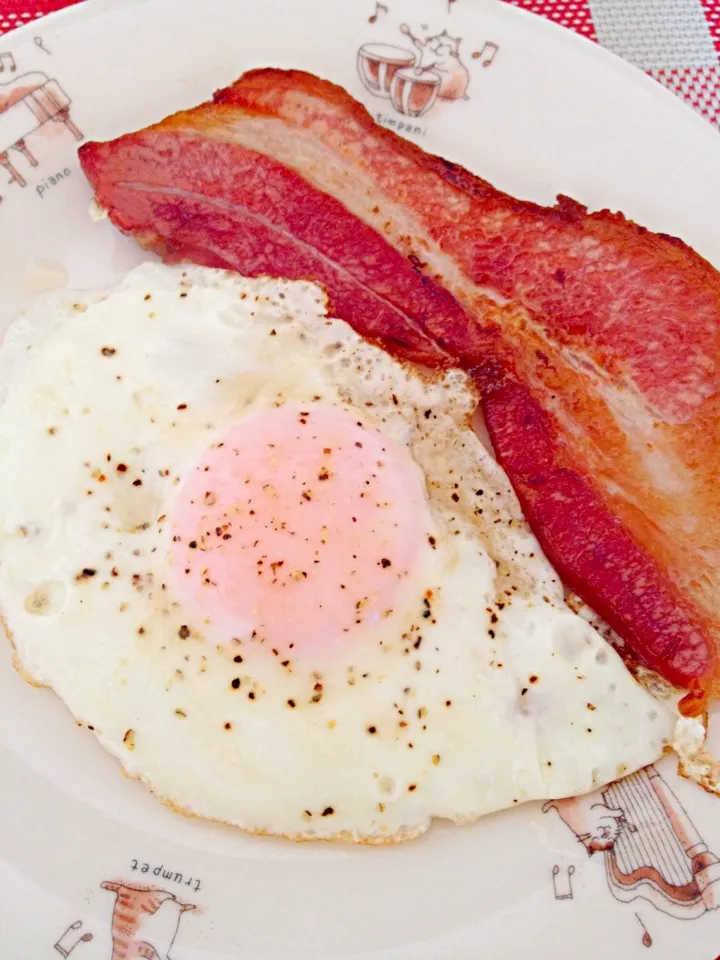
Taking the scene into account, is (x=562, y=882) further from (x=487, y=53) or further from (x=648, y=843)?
(x=487, y=53)

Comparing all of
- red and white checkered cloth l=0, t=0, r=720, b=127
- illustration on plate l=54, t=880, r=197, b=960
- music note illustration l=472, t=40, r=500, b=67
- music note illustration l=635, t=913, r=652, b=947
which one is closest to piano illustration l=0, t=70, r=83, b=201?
music note illustration l=472, t=40, r=500, b=67

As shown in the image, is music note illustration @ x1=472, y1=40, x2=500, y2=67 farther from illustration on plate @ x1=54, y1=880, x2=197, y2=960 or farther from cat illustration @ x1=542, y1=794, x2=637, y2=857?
illustration on plate @ x1=54, y1=880, x2=197, y2=960

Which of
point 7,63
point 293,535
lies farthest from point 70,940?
point 7,63

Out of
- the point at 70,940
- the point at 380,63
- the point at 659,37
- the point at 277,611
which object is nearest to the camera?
the point at 70,940

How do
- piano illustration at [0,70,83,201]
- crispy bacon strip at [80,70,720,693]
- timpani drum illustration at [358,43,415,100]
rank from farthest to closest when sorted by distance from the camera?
1. timpani drum illustration at [358,43,415,100]
2. piano illustration at [0,70,83,201]
3. crispy bacon strip at [80,70,720,693]

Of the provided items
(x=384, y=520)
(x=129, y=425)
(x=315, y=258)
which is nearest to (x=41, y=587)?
(x=129, y=425)

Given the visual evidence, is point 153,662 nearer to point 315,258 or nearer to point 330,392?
point 330,392
